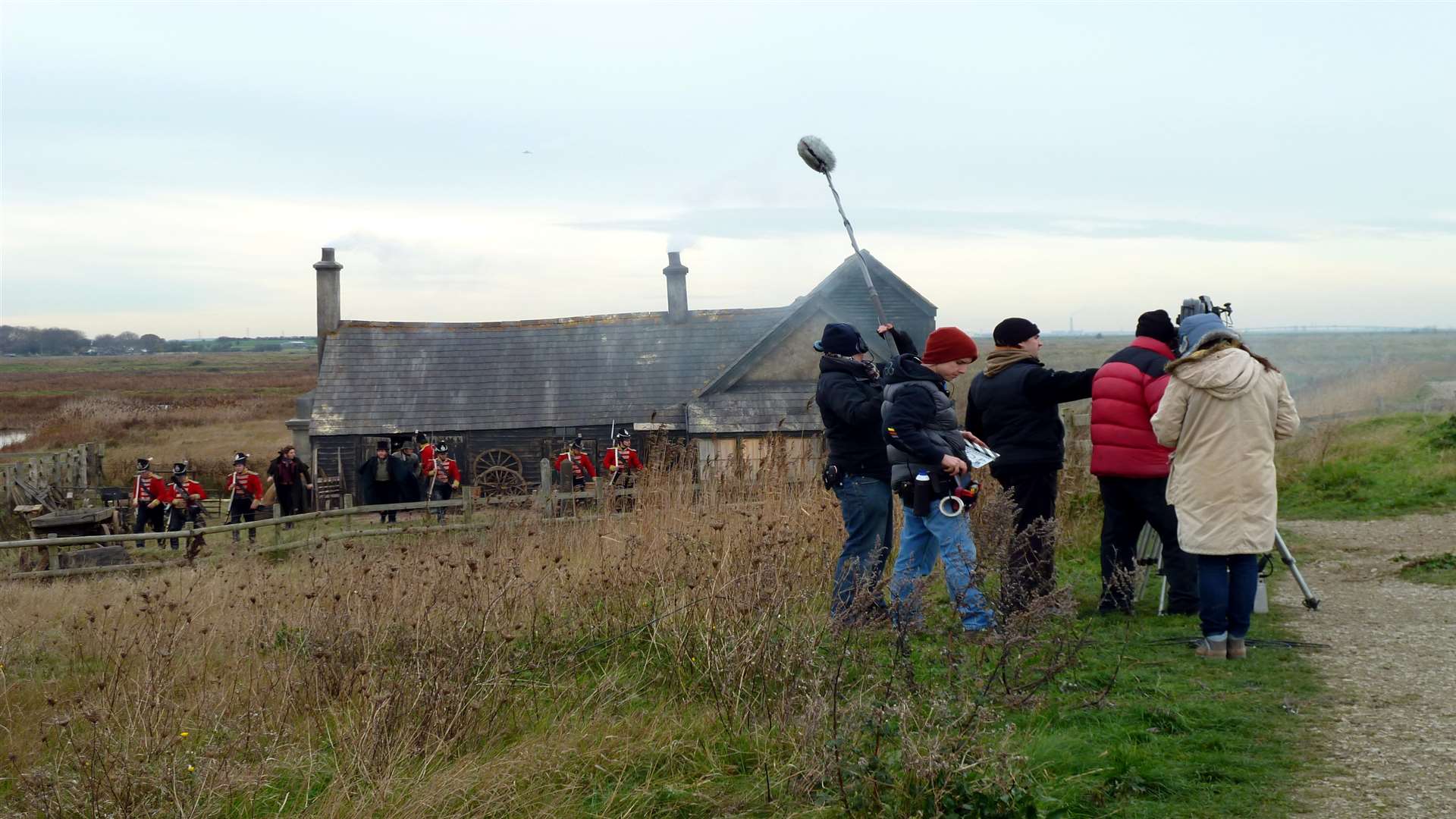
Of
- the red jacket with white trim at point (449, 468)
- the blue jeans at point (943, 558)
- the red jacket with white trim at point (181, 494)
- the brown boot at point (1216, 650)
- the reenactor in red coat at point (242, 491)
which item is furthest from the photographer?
the red jacket with white trim at point (449, 468)

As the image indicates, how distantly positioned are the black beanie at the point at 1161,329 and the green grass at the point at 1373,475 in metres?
4.88

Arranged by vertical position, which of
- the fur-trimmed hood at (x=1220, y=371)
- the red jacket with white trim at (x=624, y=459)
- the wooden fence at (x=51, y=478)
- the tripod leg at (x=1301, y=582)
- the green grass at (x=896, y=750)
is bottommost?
the wooden fence at (x=51, y=478)

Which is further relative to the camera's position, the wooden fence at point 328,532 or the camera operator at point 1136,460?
the wooden fence at point 328,532

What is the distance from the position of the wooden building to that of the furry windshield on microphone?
16201mm

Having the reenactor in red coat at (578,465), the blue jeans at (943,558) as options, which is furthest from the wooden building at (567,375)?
the blue jeans at (943,558)

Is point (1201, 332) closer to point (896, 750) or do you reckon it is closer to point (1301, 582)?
point (1301, 582)

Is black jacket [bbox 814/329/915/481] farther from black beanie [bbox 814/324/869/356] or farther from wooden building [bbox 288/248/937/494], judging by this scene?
wooden building [bbox 288/248/937/494]

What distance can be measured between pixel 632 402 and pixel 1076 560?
64.1 ft

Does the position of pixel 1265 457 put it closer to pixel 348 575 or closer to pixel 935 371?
pixel 935 371

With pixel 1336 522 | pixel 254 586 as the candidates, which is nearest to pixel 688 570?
→ pixel 254 586

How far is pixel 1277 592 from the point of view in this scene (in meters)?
7.16

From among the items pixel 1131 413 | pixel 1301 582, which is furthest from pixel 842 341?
pixel 1301 582

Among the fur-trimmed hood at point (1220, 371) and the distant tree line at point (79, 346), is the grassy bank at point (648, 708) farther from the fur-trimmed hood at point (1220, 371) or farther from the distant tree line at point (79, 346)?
the distant tree line at point (79, 346)

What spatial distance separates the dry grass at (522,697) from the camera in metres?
3.96
